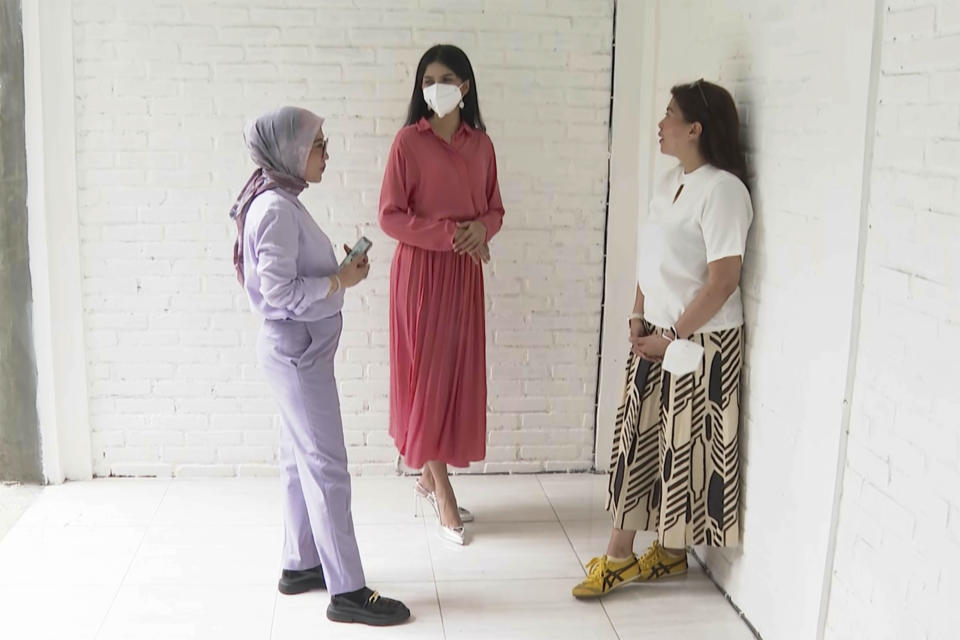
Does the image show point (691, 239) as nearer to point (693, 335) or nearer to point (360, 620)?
point (693, 335)

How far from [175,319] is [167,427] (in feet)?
1.54

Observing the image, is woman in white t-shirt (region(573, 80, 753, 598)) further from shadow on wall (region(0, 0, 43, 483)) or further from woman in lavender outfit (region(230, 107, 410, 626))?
shadow on wall (region(0, 0, 43, 483))

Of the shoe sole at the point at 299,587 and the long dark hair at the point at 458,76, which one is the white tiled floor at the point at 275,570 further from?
the long dark hair at the point at 458,76

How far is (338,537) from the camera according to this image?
10.3 feet

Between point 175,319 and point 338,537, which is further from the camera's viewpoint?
point 175,319

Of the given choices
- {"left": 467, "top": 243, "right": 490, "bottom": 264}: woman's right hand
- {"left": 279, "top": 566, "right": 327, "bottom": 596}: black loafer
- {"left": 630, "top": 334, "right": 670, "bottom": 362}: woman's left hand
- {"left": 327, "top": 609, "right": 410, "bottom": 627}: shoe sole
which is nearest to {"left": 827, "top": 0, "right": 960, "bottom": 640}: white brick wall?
{"left": 630, "top": 334, "right": 670, "bottom": 362}: woman's left hand

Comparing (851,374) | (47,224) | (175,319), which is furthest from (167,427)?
(851,374)

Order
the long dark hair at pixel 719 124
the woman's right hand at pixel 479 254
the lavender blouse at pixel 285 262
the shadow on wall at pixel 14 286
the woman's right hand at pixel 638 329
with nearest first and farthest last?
the lavender blouse at pixel 285 262
the long dark hair at pixel 719 124
the woman's right hand at pixel 638 329
the woman's right hand at pixel 479 254
the shadow on wall at pixel 14 286

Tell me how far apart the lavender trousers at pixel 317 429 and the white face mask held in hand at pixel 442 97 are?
93 cm

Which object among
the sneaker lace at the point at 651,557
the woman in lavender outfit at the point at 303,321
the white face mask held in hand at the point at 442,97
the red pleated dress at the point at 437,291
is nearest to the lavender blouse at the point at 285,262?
the woman in lavender outfit at the point at 303,321

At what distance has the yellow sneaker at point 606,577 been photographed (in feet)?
11.2

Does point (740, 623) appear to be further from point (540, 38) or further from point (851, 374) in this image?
point (540, 38)

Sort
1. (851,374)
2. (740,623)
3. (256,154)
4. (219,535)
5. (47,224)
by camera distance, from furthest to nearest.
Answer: (47,224) → (219,535) → (740,623) → (256,154) → (851,374)

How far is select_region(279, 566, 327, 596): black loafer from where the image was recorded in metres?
3.36
